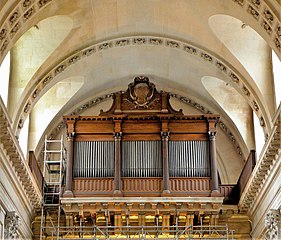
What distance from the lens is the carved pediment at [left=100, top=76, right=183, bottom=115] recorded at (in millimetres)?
22938

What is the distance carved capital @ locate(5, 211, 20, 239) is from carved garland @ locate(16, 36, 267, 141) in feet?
8.42

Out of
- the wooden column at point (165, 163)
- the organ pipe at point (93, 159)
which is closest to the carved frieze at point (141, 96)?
the wooden column at point (165, 163)

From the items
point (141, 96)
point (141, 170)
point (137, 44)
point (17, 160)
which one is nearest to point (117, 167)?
point (141, 170)

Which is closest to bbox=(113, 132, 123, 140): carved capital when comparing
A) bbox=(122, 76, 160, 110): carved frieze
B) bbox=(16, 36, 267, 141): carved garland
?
bbox=(122, 76, 160, 110): carved frieze

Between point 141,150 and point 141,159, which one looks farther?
point 141,150

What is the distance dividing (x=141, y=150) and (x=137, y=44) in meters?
3.37

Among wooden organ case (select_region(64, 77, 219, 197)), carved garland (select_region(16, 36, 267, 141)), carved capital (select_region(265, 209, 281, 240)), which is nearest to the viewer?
carved capital (select_region(265, 209, 281, 240))

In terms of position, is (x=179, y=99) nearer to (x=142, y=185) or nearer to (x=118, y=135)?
(x=118, y=135)

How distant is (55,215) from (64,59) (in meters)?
4.99

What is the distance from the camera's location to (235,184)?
78.1ft

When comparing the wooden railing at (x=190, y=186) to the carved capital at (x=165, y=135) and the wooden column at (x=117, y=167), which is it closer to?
the carved capital at (x=165, y=135)

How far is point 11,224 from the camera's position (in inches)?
761

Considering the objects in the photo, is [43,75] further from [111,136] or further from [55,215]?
[55,215]

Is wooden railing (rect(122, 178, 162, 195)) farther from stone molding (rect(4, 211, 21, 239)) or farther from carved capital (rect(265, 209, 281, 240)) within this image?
carved capital (rect(265, 209, 281, 240))
